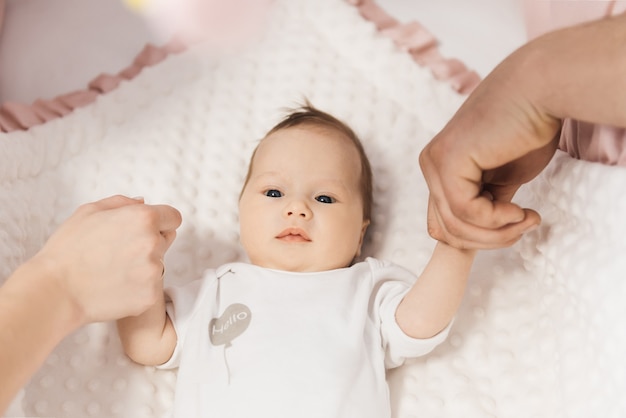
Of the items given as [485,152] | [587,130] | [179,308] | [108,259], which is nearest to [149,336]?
[179,308]

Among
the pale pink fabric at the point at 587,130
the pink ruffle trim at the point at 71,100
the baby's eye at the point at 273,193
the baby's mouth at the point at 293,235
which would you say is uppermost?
the pale pink fabric at the point at 587,130

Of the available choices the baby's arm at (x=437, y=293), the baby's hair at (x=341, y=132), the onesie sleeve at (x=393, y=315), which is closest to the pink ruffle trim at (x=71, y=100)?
the baby's hair at (x=341, y=132)

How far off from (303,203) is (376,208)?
9.9 inches

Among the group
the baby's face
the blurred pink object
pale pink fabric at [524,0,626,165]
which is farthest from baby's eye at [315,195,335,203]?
the blurred pink object

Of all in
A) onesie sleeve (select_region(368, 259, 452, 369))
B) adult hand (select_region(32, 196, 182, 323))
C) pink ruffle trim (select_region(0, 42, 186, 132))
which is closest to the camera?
adult hand (select_region(32, 196, 182, 323))

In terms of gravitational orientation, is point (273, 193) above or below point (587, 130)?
below

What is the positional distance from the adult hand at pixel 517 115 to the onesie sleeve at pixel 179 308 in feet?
1.34

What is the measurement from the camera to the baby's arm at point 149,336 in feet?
3.65

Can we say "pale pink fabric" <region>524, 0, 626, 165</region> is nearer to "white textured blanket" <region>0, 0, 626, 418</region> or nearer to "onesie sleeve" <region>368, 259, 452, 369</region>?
"white textured blanket" <region>0, 0, 626, 418</region>

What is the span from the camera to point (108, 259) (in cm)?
98

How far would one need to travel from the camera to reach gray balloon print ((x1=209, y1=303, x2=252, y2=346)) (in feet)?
3.63

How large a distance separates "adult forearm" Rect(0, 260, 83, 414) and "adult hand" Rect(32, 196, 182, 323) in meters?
0.02

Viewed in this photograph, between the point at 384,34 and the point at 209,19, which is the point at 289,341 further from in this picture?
the point at 209,19

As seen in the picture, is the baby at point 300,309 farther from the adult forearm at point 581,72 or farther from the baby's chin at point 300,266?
the adult forearm at point 581,72
